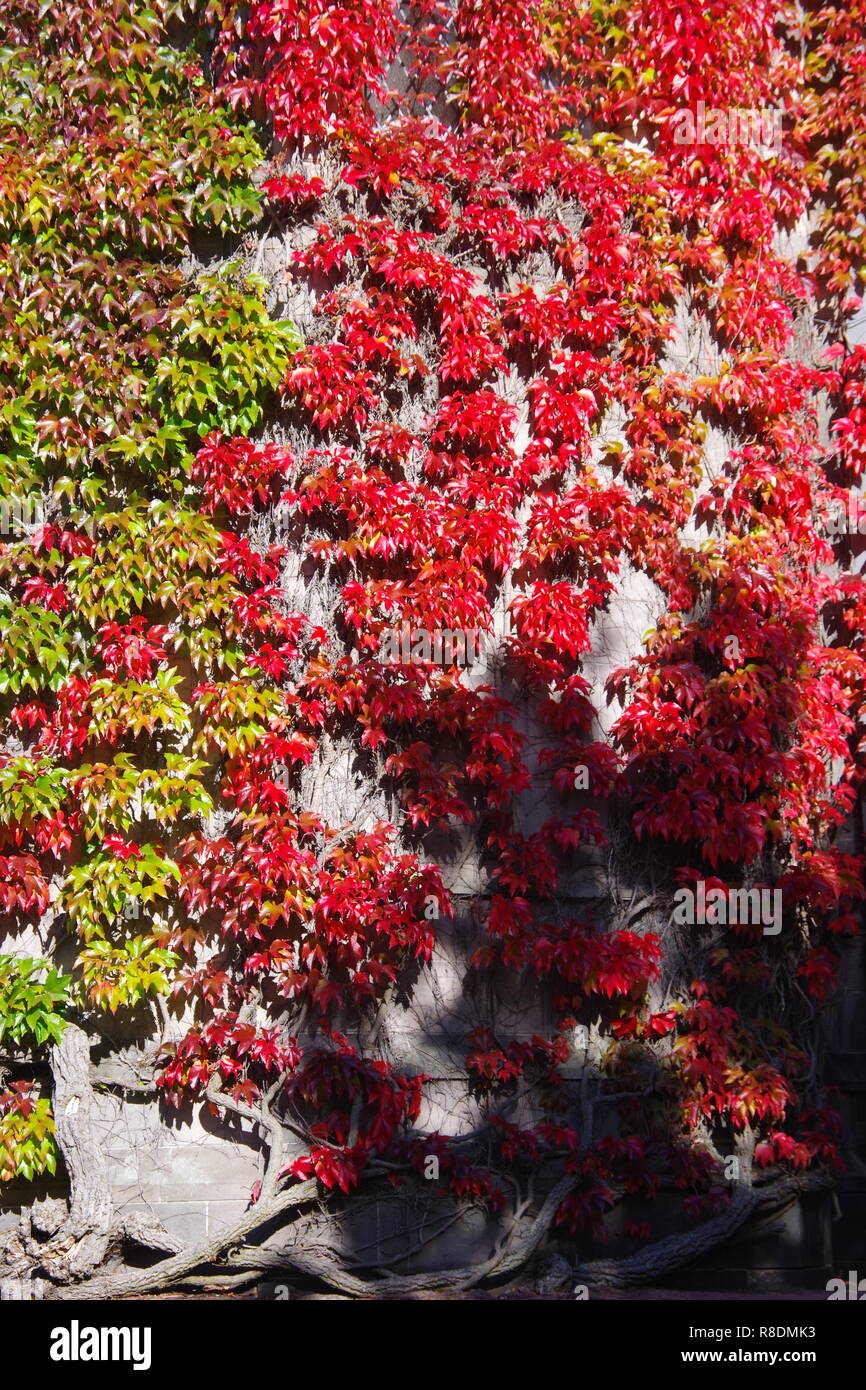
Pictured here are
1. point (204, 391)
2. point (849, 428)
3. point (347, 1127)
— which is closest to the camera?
point (347, 1127)

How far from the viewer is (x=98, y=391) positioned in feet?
13.5

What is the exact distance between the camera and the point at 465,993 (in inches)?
159

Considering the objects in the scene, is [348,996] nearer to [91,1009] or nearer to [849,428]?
[91,1009]

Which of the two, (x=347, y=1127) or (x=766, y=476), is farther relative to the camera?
(x=766, y=476)

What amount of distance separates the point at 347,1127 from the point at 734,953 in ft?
5.11

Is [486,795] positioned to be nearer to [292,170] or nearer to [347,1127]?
[347,1127]

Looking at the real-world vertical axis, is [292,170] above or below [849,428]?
Result: above

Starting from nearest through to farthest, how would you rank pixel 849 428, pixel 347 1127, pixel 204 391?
pixel 347 1127, pixel 204 391, pixel 849 428

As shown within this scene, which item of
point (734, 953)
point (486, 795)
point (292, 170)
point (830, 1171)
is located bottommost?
point (830, 1171)

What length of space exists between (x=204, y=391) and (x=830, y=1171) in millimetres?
3706

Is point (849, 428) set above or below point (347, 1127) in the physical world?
above

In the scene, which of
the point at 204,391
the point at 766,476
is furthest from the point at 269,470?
the point at 766,476

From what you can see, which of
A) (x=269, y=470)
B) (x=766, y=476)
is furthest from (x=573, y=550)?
(x=269, y=470)

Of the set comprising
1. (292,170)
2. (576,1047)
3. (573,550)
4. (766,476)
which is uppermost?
(292,170)
